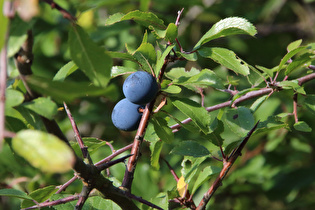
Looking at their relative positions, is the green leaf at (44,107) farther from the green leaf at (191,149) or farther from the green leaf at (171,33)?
the green leaf at (191,149)

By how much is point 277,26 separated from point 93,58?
263cm

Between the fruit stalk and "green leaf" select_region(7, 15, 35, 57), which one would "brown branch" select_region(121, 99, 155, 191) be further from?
"green leaf" select_region(7, 15, 35, 57)

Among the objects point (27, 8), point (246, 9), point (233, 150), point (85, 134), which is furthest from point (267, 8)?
point (27, 8)

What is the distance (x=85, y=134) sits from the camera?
2.79m

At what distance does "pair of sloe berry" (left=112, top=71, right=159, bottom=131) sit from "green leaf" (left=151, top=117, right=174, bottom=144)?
51mm

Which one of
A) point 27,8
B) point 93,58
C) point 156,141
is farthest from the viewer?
point 156,141

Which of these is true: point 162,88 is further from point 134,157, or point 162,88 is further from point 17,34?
point 17,34

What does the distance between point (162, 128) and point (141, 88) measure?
136 millimetres

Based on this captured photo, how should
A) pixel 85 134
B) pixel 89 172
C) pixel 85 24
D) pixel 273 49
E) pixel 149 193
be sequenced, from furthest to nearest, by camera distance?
pixel 273 49, pixel 85 134, pixel 85 24, pixel 149 193, pixel 89 172

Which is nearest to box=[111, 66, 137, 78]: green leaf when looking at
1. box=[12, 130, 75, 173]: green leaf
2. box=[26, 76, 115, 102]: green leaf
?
box=[26, 76, 115, 102]: green leaf

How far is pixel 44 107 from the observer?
0.70 metres

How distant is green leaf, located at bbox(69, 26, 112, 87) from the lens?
2.32 feet

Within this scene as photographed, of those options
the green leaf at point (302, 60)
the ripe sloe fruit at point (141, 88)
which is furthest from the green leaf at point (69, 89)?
the green leaf at point (302, 60)

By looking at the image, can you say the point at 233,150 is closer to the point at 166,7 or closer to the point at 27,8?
the point at 27,8
